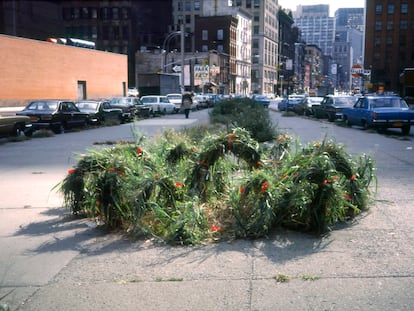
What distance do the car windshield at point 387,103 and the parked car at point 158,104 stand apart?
20374 mm

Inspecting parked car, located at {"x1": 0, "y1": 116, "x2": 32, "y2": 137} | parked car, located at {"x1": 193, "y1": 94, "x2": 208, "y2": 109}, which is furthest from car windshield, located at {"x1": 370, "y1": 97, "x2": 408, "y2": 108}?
parked car, located at {"x1": 193, "y1": 94, "x2": 208, "y2": 109}

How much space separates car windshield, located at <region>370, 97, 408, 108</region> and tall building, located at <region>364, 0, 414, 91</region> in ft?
339

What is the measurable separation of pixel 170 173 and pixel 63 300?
2831 mm

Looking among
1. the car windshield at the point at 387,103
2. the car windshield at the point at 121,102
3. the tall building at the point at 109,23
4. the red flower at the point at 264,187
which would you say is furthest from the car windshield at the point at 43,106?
the tall building at the point at 109,23

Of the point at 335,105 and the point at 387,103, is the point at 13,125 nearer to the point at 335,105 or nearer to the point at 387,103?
the point at 387,103

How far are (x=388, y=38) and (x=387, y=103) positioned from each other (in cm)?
10877

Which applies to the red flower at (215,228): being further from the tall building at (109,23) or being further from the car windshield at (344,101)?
the tall building at (109,23)

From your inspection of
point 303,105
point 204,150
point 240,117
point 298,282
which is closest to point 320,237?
point 298,282

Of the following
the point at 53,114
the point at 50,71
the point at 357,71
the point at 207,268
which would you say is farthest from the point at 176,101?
the point at 207,268

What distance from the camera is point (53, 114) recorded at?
879 inches

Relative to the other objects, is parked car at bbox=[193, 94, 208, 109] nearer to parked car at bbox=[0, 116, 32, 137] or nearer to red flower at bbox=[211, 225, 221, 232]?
parked car at bbox=[0, 116, 32, 137]

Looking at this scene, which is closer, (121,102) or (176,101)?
(121,102)

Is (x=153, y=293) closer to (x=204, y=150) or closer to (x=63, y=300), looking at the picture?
(x=63, y=300)

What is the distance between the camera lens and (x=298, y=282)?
487 centimetres
